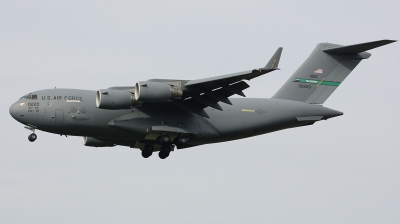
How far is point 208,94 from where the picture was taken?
19.9 meters

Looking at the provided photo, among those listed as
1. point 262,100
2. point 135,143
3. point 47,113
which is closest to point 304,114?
point 262,100

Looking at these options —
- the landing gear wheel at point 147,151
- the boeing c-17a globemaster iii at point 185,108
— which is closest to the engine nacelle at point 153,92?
the boeing c-17a globemaster iii at point 185,108

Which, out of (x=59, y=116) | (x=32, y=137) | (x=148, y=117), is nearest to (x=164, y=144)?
(x=148, y=117)

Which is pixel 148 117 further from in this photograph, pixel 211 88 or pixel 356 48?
pixel 356 48

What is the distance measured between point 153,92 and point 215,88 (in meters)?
1.68

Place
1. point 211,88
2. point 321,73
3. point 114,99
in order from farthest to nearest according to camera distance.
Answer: point 321,73 → point 211,88 → point 114,99

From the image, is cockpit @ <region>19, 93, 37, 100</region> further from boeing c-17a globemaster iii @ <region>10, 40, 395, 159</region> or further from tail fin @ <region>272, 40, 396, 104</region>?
tail fin @ <region>272, 40, 396, 104</region>

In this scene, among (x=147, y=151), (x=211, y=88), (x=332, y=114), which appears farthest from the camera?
(x=147, y=151)

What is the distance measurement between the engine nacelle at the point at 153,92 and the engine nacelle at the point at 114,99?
33 cm

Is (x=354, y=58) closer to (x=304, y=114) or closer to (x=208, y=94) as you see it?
(x=304, y=114)

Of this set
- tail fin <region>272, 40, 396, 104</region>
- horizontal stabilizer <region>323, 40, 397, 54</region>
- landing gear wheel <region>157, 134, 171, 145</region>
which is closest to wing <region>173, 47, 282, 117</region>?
landing gear wheel <region>157, 134, 171, 145</region>

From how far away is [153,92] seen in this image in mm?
19000

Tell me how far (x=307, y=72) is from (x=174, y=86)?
195 inches

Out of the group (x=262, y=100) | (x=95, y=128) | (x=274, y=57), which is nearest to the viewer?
(x=274, y=57)
